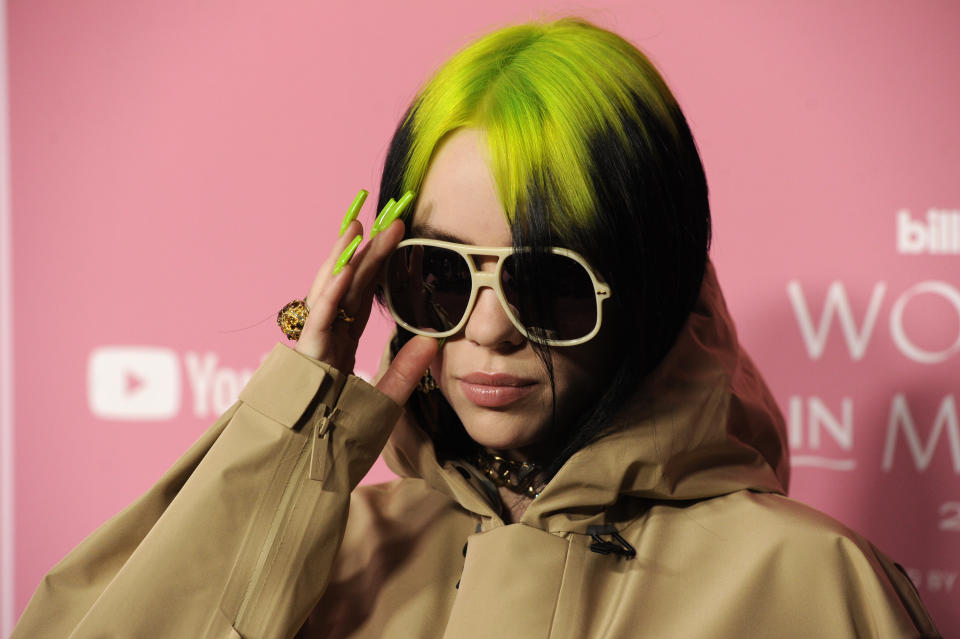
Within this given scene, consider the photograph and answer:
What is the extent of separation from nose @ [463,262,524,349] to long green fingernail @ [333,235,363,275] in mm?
122

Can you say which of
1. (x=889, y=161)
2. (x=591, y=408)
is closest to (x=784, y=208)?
(x=889, y=161)

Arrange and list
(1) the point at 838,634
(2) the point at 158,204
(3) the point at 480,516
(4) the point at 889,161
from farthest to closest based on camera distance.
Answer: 1. (2) the point at 158,204
2. (4) the point at 889,161
3. (3) the point at 480,516
4. (1) the point at 838,634

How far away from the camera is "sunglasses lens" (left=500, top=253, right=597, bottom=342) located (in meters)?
0.76

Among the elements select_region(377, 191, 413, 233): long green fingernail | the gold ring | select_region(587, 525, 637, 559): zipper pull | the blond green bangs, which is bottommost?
select_region(587, 525, 637, 559): zipper pull

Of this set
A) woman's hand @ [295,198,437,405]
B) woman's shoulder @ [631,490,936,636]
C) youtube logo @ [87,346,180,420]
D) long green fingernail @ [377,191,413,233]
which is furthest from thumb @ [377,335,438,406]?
youtube logo @ [87,346,180,420]

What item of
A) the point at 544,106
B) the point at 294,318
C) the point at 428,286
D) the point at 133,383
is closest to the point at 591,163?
the point at 544,106

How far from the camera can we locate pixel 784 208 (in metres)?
1.41

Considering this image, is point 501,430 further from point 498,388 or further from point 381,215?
point 381,215

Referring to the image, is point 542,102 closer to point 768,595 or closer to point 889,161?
point 768,595

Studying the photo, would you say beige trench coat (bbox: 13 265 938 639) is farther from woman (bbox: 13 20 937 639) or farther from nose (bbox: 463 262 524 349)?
nose (bbox: 463 262 524 349)

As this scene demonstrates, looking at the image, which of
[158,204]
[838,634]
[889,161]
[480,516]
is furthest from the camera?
[158,204]

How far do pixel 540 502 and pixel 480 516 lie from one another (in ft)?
0.35

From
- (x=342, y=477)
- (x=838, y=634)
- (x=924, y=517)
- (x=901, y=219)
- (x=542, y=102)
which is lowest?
(x=924, y=517)

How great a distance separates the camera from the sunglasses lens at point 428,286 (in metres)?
0.80
